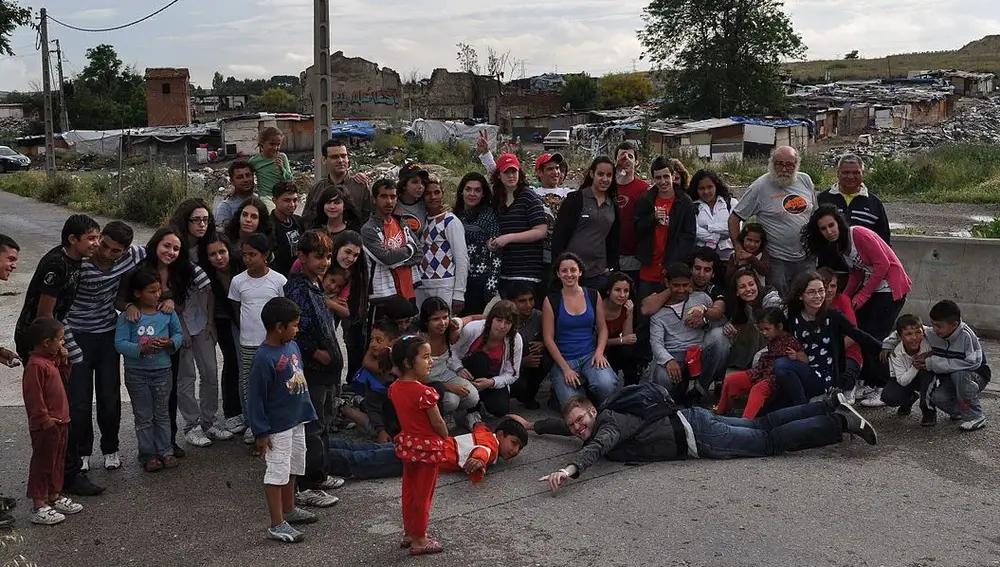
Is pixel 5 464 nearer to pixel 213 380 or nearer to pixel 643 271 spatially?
pixel 213 380

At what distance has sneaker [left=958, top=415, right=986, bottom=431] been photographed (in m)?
6.66

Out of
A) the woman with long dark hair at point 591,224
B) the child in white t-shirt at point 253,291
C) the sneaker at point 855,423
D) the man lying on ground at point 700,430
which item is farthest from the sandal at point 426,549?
the woman with long dark hair at point 591,224

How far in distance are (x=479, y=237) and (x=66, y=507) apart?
3719 millimetres

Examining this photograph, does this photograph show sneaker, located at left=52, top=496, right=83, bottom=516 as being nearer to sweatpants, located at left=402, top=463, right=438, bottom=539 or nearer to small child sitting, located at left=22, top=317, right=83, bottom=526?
small child sitting, located at left=22, top=317, right=83, bottom=526

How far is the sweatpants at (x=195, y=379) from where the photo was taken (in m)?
6.71

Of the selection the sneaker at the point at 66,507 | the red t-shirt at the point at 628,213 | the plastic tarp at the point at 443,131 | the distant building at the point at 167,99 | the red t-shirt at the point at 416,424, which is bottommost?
the sneaker at the point at 66,507

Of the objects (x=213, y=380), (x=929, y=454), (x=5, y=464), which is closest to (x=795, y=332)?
(x=929, y=454)

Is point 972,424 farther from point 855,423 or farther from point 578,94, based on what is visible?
point 578,94

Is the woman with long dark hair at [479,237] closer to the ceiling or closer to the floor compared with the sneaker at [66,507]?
closer to the ceiling

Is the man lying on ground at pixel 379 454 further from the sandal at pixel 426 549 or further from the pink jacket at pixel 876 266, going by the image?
the pink jacket at pixel 876 266

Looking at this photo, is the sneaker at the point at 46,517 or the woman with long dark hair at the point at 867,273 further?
the woman with long dark hair at the point at 867,273

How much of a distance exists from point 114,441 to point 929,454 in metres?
5.28

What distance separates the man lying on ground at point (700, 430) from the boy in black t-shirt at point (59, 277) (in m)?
3.26

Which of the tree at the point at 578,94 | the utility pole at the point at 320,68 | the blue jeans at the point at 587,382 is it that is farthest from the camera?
the tree at the point at 578,94
